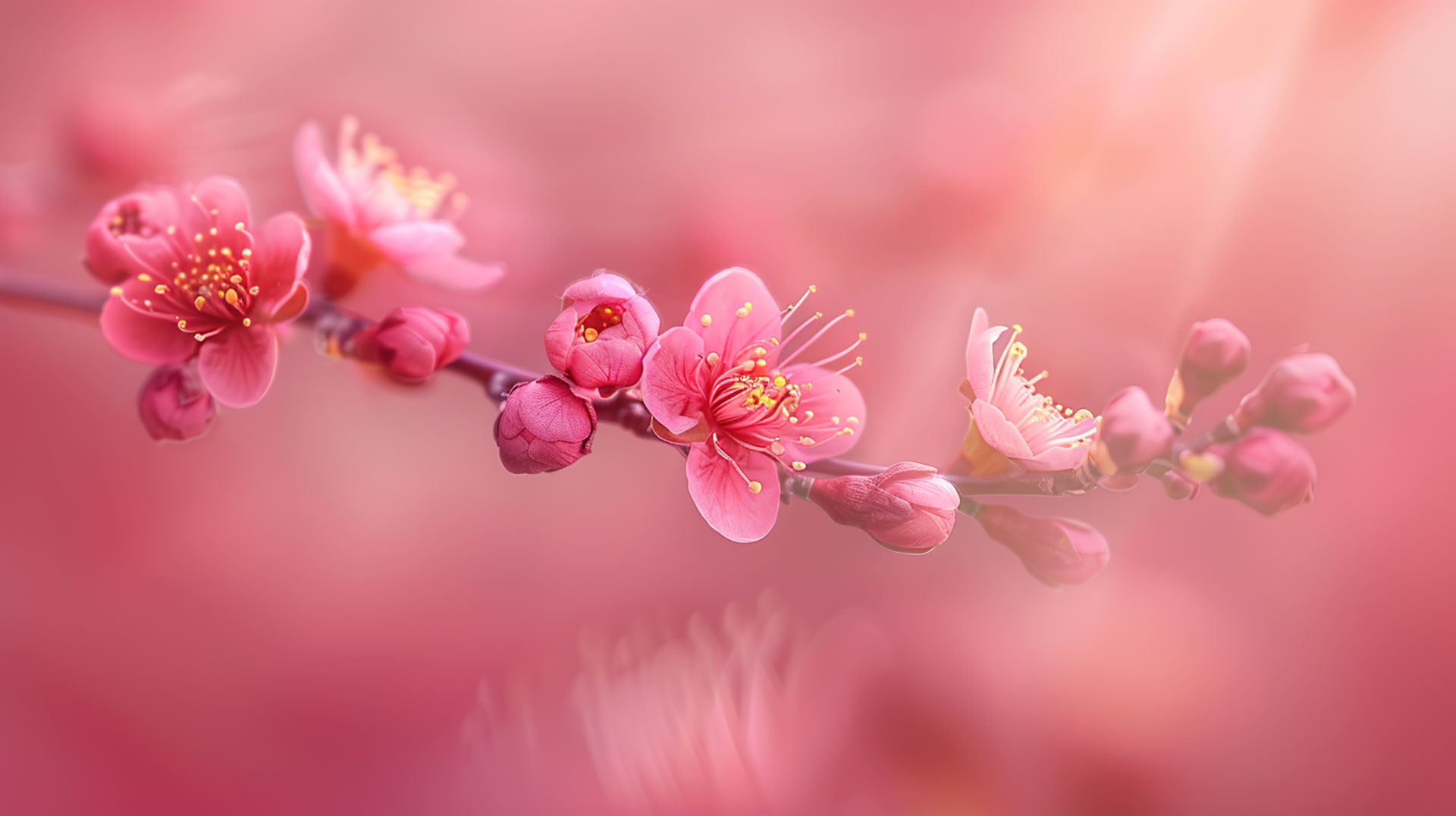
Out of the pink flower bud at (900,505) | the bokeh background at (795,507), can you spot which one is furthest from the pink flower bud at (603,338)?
the bokeh background at (795,507)

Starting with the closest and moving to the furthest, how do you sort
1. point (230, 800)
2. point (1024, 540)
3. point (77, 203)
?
point (1024, 540) < point (230, 800) < point (77, 203)

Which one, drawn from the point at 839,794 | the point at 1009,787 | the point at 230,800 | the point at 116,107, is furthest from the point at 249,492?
the point at 1009,787

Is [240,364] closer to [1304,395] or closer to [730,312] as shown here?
[730,312]

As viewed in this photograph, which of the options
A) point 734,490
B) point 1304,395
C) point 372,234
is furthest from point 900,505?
point 372,234

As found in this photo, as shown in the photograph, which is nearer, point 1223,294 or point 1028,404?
point 1028,404

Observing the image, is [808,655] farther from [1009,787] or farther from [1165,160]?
[1165,160]

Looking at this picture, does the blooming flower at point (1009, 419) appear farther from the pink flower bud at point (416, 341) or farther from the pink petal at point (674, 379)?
the pink flower bud at point (416, 341)
